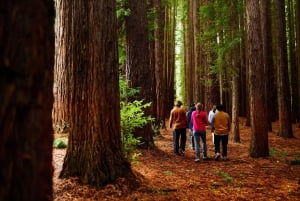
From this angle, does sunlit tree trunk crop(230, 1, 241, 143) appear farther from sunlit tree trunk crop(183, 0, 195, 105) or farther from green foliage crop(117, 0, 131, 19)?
sunlit tree trunk crop(183, 0, 195, 105)

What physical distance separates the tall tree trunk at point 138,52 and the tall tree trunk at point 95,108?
15.8ft

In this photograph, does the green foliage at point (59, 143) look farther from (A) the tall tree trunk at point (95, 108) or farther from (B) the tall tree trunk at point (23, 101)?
(B) the tall tree trunk at point (23, 101)

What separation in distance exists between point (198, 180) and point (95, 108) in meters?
3.45

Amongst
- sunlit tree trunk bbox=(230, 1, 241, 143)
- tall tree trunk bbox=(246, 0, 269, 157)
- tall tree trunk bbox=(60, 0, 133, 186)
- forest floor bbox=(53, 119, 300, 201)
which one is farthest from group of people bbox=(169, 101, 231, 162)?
tall tree trunk bbox=(60, 0, 133, 186)

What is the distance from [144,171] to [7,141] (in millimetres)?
7300

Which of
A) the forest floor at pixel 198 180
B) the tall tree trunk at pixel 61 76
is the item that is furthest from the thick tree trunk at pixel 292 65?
the tall tree trunk at pixel 61 76

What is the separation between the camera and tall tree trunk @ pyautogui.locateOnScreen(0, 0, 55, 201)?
1.40 m

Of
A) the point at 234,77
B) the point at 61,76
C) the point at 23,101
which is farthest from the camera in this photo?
the point at 234,77

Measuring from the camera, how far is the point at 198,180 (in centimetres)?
828

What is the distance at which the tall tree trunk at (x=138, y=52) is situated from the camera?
11.3 m

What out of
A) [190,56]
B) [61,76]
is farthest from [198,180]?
[190,56]

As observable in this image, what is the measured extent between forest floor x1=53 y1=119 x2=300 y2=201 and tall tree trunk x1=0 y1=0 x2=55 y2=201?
4368mm

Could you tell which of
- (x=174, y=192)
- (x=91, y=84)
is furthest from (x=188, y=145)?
(x=91, y=84)

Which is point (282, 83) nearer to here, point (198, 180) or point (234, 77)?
point (234, 77)
